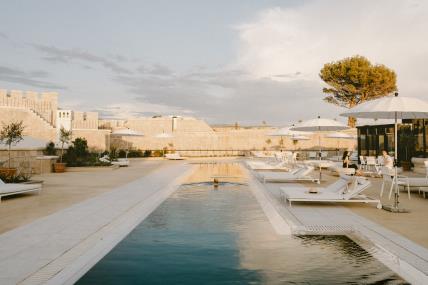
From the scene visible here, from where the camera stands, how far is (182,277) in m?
4.26

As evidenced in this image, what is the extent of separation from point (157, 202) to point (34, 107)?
23426 mm

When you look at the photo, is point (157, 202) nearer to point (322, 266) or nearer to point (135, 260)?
point (135, 260)

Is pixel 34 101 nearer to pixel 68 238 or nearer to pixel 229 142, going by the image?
pixel 229 142

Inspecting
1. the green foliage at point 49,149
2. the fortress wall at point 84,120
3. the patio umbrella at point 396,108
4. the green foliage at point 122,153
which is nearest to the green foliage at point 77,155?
the green foliage at point 49,149

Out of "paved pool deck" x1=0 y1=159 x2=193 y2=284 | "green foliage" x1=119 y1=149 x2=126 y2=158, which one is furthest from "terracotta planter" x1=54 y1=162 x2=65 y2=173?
"green foliage" x1=119 y1=149 x2=126 y2=158

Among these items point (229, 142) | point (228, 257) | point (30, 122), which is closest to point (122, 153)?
point (30, 122)

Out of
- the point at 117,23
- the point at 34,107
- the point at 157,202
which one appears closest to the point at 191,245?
the point at 157,202

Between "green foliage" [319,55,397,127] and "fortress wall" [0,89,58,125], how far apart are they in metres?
24.5

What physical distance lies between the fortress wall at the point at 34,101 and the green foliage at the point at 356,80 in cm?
2453

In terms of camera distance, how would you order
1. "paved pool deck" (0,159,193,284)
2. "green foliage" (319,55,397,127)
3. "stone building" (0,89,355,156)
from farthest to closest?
1. "green foliage" (319,55,397,127)
2. "stone building" (0,89,355,156)
3. "paved pool deck" (0,159,193,284)

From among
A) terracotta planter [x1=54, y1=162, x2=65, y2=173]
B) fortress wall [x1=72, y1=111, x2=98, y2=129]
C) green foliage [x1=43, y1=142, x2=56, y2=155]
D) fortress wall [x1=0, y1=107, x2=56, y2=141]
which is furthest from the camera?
fortress wall [x1=72, y1=111, x2=98, y2=129]

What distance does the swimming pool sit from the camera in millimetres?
4168

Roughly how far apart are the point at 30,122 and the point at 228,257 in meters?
25.6

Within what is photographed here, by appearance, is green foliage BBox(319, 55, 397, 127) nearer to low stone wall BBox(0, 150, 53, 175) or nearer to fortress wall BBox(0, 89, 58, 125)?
fortress wall BBox(0, 89, 58, 125)
